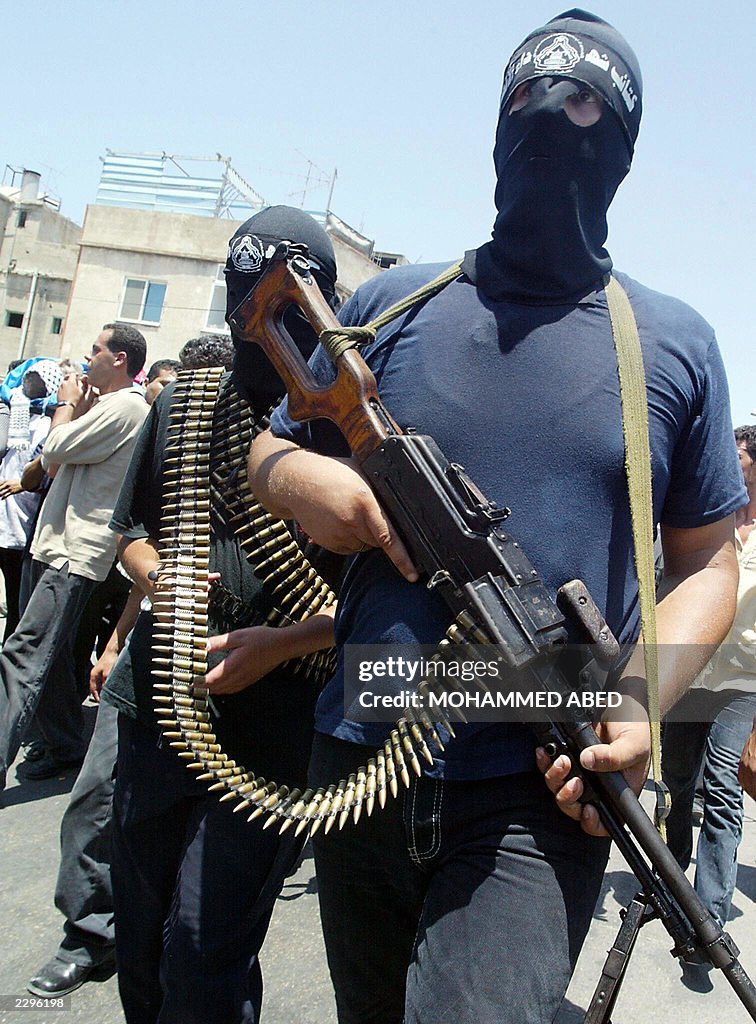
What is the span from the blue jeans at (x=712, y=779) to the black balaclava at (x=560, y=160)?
322 cm

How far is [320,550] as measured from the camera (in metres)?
2.30

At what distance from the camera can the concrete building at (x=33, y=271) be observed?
1677 inches

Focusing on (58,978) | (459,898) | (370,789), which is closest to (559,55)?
(370,789)

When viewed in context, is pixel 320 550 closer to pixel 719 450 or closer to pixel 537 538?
pixel 537 538

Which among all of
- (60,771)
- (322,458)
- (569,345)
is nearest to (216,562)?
(322,458)

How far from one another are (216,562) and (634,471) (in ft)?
4.37

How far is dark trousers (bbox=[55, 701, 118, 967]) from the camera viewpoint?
3172 millimetres

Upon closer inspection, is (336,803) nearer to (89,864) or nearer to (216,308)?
(89,864)

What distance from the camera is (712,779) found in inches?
171

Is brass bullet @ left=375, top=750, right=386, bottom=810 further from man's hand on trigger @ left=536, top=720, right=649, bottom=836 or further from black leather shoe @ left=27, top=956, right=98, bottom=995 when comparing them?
black leather shoe @ left=27, top=956, right=98, bottom=995

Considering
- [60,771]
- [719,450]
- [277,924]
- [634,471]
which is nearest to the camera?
[634,471]

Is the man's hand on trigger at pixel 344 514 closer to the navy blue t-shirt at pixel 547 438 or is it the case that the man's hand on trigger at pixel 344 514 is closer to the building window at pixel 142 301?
the navy blue t-shirt at pixel 547 438

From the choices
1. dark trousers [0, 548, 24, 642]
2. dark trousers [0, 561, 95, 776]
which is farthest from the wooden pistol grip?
dark trousers [0, 548, 24, 642]

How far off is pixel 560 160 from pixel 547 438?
1.88 ft
